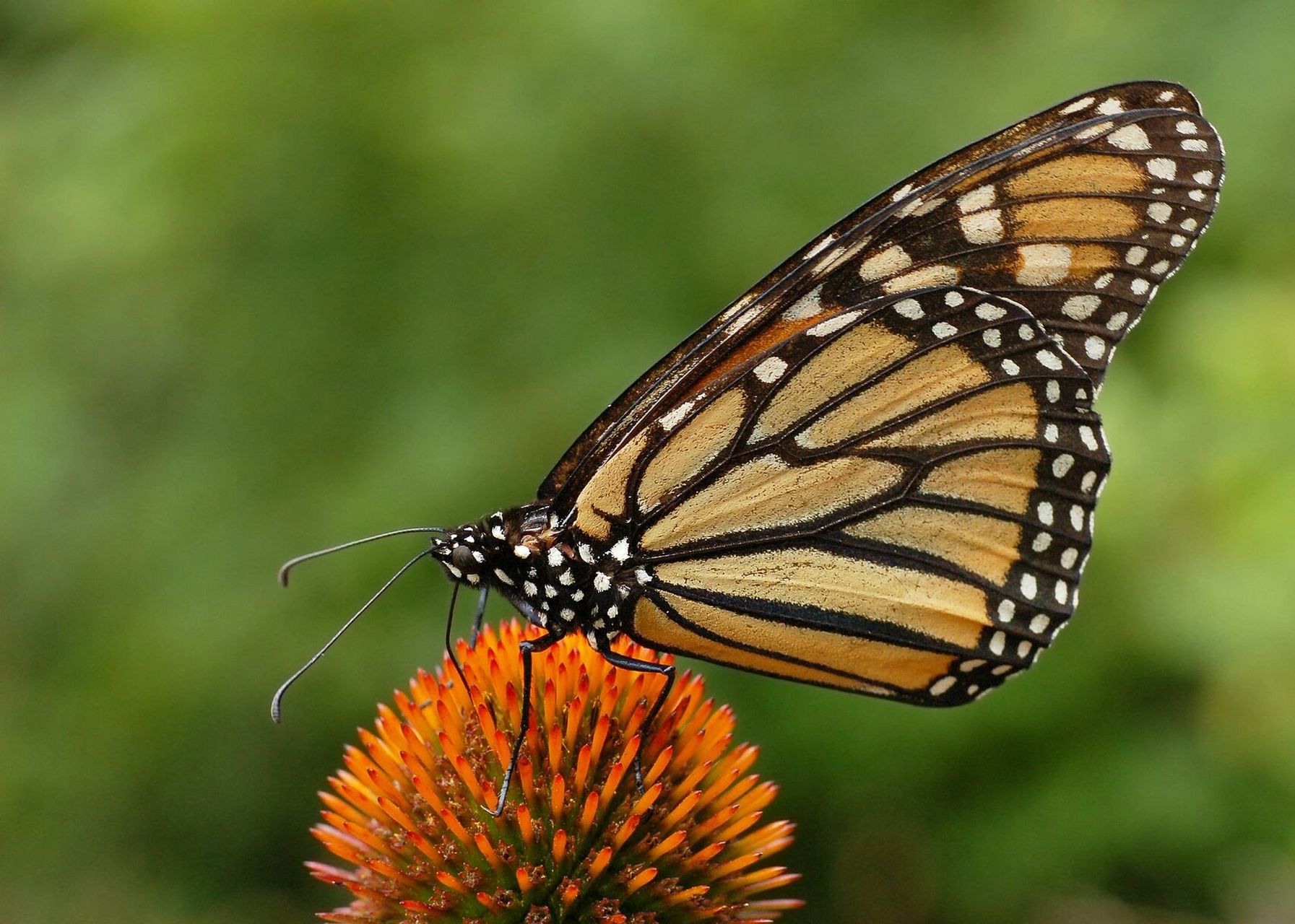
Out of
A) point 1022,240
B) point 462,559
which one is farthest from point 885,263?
point 462,559

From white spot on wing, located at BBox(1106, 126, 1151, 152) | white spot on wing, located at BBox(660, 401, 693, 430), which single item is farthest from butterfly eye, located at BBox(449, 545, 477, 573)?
white spot on wing, located at BBox(1106, 126, 1151, 152)

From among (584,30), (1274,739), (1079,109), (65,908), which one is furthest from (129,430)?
(1274,739)

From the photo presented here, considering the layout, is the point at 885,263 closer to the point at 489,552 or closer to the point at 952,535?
the point at 952,535

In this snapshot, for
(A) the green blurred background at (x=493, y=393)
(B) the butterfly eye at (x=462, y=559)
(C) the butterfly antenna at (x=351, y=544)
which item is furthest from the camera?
(A) the green blurred background at (x=493, y=393)

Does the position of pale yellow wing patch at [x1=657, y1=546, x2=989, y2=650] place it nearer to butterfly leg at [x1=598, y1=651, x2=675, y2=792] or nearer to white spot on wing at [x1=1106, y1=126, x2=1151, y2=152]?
butterfly leg at [x1=598, y1=651, x2=675, y2=792]

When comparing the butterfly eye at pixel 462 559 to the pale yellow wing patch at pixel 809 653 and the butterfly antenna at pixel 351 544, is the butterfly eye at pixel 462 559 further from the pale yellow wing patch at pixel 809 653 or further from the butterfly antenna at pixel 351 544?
the pale yellow wing patch at pixel 809 653

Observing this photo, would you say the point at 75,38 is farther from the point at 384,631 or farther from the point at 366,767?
the point at 366,767

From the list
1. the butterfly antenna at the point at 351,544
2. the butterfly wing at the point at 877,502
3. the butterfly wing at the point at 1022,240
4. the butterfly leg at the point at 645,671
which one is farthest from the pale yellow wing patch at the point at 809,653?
the butterfly antenna at the point at 351,544
